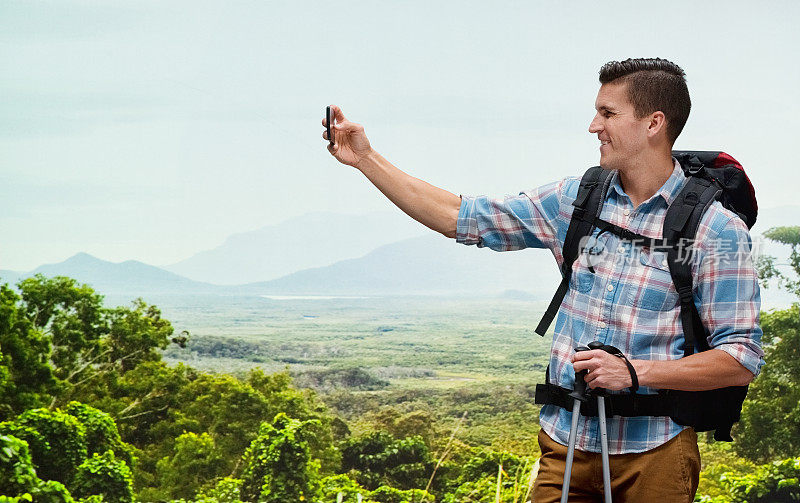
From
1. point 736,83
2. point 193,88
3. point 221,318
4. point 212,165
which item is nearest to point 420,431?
point 221,318

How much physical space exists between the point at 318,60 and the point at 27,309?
1698mm

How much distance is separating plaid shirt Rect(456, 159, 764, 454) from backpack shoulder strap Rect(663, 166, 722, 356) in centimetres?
1

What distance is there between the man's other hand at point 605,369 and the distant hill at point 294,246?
9.86 ft

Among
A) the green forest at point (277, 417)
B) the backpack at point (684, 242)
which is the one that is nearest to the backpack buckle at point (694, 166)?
the backpack at point (684, 242)

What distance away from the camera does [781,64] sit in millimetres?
4098

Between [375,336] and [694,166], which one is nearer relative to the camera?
[694,166]

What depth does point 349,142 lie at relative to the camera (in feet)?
5.25

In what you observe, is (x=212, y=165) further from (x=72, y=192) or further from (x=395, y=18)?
(x=395, y=18)

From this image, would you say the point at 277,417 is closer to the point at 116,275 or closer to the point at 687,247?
the point at 116,275

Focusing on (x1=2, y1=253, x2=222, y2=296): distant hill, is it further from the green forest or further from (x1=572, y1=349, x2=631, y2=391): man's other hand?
(x1=572, y1=349, x2=631, y2=391): man's other hand

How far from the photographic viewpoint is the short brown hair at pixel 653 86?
4.78 ft

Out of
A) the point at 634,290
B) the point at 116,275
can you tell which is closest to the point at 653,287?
the point at 634,290

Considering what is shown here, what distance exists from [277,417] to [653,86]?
2868mm

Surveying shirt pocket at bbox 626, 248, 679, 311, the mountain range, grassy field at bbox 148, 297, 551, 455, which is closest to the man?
shirt pocket at bbox 626, 248, 679, 311
